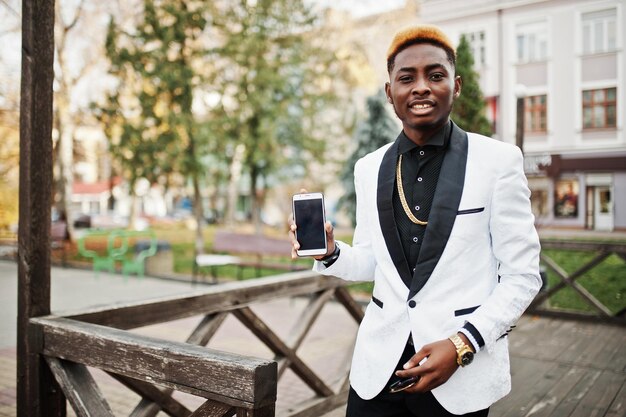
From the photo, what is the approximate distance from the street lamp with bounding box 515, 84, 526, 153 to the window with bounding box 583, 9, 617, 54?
779 millimetres

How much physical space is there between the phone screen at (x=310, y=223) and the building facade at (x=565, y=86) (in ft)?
12.3

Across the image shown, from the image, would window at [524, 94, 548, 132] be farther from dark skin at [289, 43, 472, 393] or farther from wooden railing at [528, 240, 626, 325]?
dark skin at [289, 43, 472, 393]

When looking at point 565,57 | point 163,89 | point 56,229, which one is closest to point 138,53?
point 163,89

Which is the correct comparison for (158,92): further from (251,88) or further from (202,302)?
(202,302)

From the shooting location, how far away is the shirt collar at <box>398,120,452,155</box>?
5.86ft

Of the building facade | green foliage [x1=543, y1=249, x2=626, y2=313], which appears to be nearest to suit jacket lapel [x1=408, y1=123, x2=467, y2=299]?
the building facade

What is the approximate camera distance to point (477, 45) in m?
5.60

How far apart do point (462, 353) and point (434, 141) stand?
2.16ft

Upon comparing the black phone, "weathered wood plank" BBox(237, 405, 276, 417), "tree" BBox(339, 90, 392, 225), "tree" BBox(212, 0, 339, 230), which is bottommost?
"weathered wood plank" BBox(237, 405, 276, 417)

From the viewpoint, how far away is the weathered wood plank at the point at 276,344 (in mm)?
3682

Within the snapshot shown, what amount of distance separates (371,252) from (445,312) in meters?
0.40

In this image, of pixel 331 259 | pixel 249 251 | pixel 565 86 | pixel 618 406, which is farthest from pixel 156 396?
pixel 249 251

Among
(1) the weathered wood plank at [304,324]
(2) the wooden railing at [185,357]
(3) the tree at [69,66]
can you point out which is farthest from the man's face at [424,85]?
(3) the tree at [69,66]

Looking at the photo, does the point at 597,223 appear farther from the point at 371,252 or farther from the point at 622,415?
the point at 371,252
